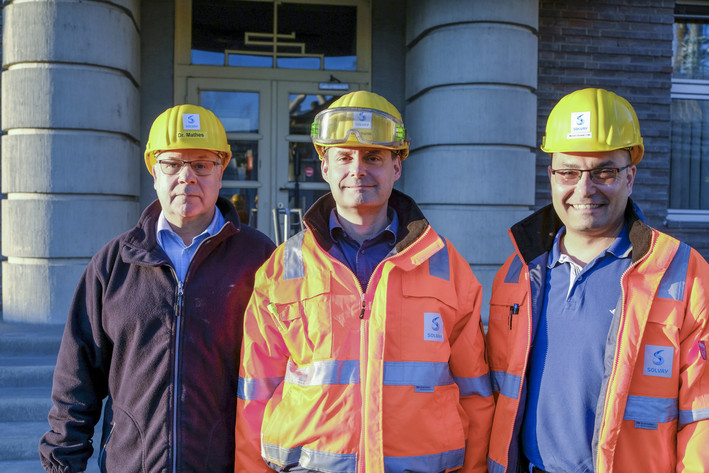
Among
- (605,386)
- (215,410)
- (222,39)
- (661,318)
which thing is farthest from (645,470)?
(222,39)

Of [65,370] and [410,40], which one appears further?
[410,40]

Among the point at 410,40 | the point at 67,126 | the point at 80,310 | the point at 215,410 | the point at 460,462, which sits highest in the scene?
the point at 410,40

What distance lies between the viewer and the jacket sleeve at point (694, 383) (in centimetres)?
186

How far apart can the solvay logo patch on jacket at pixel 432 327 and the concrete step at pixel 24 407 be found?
141 inches

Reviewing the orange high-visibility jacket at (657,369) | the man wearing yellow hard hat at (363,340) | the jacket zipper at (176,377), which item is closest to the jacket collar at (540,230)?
the orange high-visibility jacket at (657,369)

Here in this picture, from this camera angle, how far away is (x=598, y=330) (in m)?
2.00

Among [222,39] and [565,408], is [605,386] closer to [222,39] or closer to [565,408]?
[565,408]

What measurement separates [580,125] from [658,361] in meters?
0.87

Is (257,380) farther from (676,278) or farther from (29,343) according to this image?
(29,343)

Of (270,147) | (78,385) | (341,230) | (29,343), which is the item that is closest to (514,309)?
(341,230)

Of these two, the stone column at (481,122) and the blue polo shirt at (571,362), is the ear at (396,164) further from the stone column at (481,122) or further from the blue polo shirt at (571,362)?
the stone column at (481,122)

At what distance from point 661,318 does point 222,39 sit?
567 cm

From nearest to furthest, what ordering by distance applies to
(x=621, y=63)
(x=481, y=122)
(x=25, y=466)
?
(x=25, y=466) → (x=481, y=122) → (x=621, y=63)

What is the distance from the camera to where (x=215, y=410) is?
220 centimetres
